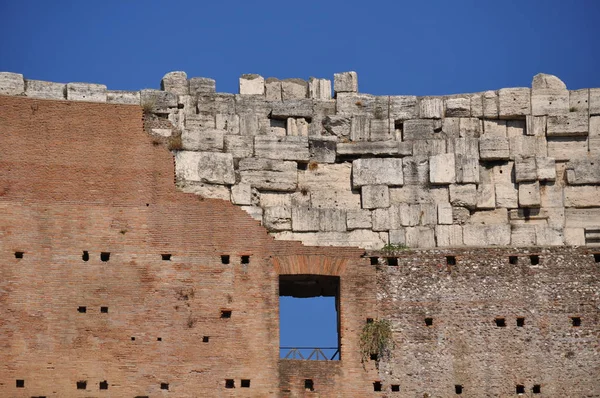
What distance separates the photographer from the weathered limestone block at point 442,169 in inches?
1561

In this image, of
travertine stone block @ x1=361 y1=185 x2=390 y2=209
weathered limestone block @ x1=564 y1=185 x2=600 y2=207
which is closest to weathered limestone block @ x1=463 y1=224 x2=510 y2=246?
weathered limestone block @ x1=564 y1=185 x2=600 y2=207

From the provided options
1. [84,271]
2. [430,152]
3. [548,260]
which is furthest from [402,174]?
[84,271]

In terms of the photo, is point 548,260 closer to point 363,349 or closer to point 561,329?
point 561,329

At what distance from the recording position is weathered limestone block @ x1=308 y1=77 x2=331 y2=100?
40438mm

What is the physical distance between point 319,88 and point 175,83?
9.68ft

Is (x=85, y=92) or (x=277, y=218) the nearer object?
(x=277, y=218)

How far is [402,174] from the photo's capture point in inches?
1564

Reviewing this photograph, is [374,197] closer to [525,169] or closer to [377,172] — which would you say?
[377,172]

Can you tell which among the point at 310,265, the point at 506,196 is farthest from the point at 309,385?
the point at 506,196

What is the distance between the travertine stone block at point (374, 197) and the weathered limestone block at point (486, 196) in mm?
1826

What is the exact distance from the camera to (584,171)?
39.9m

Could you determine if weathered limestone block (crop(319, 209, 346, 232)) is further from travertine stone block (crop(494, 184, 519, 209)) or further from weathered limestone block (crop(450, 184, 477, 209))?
travertine stone block (crop(494, 184, 519, 209))

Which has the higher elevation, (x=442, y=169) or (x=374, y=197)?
(x=442, y=169)

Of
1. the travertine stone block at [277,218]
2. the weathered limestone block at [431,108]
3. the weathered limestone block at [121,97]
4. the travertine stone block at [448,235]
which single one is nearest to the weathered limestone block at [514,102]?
the weathered limestone block at [431,108]
